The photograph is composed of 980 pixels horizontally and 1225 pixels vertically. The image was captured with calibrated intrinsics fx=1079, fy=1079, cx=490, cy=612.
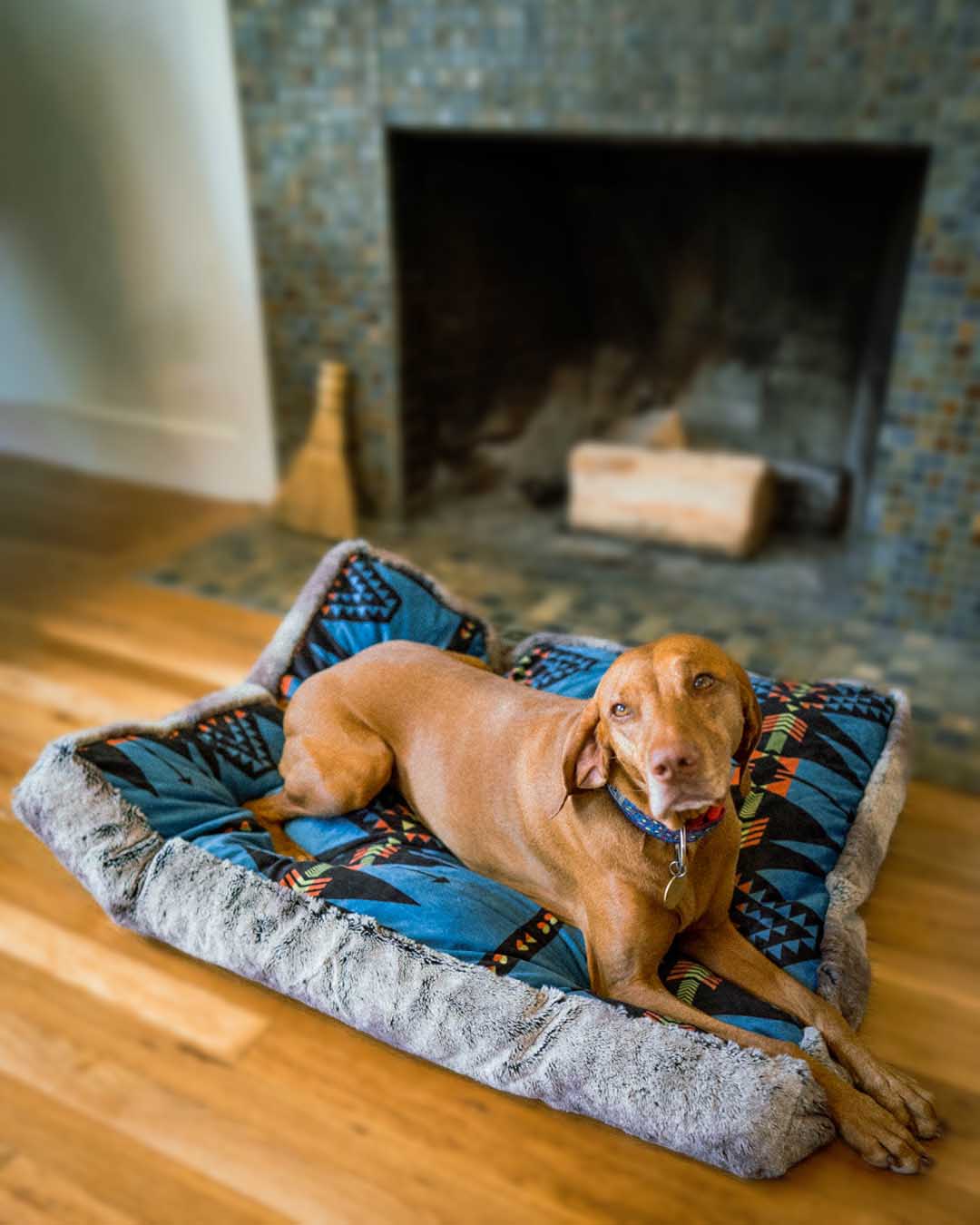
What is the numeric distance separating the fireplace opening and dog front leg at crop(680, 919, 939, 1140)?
1825 millimetres

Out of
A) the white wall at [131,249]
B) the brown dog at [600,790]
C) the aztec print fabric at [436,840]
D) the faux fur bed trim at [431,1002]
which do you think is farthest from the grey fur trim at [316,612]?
the white wall at [131,249]

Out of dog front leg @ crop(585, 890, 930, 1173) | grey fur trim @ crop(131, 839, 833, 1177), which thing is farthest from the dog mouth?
grey fur trim @ crop(131, 839, 833, 1177)

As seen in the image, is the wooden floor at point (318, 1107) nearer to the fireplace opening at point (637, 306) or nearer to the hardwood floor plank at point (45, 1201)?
the hardwood floor plank at point (45, 1201)

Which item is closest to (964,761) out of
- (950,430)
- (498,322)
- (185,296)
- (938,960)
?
(938,960)

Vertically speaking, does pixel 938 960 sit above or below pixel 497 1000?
below

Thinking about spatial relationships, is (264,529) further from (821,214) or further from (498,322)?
(821,214)

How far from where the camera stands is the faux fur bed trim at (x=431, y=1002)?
124cm

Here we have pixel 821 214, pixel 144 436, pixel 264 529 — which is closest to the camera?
pixel 821 214

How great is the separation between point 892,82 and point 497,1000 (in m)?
2.09

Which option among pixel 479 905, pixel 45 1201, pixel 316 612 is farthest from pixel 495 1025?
pixel 316 612

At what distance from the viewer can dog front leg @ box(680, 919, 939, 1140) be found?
4.38ft

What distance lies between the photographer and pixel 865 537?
2758 mm

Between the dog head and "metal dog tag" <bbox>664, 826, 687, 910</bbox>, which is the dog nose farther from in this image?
"metal dog tag" <bbox>664, 826, 687, 910</bbox>

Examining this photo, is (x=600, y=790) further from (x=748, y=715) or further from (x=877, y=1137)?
(x=877, y=1137)
